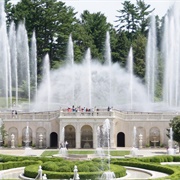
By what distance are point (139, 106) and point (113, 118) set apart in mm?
12163

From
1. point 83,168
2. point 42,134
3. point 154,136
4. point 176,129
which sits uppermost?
point 176,129

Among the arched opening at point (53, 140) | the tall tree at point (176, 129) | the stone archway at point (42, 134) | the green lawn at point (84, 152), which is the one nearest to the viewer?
the green lawn at point (84, 152)

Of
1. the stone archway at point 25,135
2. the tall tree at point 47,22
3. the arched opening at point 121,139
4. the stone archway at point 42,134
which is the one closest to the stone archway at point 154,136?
the arched opening at point 121,139

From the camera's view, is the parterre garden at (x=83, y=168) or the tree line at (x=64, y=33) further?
the tree line at (x=64, y=33)

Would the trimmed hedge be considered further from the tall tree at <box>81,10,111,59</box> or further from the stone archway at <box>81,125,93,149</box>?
the tall tree at <box>81,10,111,59</box>

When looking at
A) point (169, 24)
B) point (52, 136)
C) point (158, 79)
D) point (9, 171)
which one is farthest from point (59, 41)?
point (9, 171)

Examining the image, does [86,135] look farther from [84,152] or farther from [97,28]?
[97,28]

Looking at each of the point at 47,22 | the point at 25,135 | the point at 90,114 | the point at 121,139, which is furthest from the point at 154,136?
the point at 47,22

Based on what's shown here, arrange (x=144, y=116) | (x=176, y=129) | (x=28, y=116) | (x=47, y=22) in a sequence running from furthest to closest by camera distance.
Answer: (x=47, y=22) → (x=28, y=116) → (x=144, y=116) → (x=176, y=129)

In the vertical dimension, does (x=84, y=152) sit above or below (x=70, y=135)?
below

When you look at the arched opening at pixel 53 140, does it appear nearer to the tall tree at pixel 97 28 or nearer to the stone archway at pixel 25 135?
the stone archway at pixel 25 135

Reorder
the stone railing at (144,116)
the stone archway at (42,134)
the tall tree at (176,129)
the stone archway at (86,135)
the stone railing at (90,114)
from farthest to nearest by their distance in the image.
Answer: the stone archway at (42,134), the stone archway at (86,135), the stone railing at (144,116), the stone railing at (90,114), the tall tree at (176,129)

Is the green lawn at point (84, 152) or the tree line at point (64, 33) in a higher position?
the tree line at point (64, 33)

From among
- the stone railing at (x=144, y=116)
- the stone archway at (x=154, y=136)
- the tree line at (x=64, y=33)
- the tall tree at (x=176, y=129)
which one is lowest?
the stone archway at (x=154, y=136)
